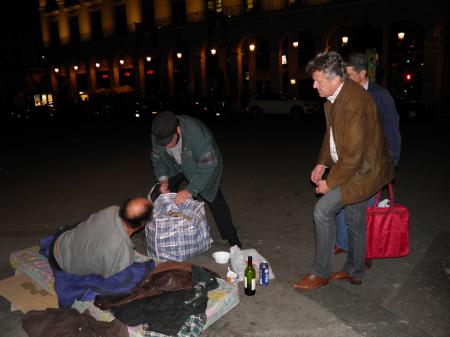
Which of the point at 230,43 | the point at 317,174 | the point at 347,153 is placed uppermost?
the point at 230,43

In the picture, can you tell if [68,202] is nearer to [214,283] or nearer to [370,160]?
[214,283]

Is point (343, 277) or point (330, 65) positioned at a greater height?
point (330, 65)

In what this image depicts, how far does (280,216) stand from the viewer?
19.4 ft

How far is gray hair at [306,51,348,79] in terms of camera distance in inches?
126

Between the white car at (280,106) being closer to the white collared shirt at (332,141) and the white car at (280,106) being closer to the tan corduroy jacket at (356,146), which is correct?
the white collared shirt at (332,141)

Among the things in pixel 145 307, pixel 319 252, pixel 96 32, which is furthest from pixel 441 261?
pixel 96 32

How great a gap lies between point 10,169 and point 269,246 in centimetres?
886

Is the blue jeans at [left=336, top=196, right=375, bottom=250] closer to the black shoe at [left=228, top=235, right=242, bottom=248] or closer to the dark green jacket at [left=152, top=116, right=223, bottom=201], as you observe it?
the black shoe at [left=228, top=235, right=242, bottom=248]

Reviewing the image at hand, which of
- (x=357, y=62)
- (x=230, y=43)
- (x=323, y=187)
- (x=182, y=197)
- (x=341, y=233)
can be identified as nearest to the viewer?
(x=323, y=187)

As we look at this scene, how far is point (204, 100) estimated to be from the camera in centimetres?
2456

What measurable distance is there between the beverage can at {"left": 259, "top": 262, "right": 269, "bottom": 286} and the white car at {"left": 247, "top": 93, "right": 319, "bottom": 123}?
1629 cm

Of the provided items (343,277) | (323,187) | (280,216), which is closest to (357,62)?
(323,187)

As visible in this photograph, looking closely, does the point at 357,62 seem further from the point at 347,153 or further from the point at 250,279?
the point at 250,279

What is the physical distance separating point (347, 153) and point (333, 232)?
2.55ft
